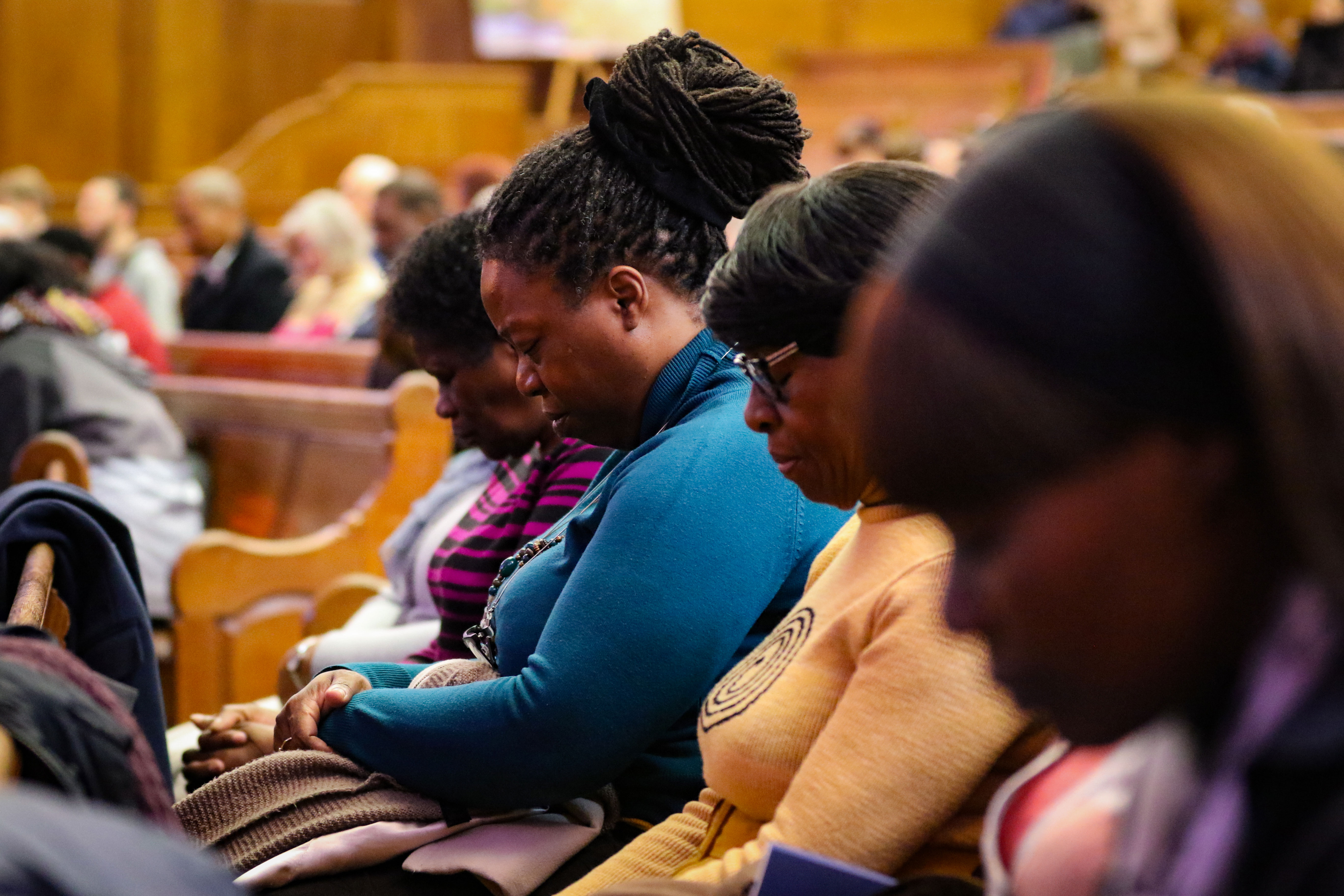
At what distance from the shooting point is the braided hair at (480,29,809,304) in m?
1.66

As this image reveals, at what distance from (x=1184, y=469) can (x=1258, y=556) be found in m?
0.05

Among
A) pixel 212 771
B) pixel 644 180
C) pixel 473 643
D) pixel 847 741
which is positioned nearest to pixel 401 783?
pixel 473 643

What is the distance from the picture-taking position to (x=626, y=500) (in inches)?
59.5

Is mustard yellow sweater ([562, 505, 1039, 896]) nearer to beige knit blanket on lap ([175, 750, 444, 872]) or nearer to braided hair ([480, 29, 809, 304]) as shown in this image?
beige knit blanket on lap ([175, 750, 444, 872])

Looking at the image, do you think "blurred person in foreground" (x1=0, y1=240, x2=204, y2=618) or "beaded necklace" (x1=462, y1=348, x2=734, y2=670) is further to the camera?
"blurred person in foreground" (x1=0, y1=240, x2=204, y2=618)

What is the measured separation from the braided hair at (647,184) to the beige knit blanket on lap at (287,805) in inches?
24.2

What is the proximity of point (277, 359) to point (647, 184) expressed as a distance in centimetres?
317

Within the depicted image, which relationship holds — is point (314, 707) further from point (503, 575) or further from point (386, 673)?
point (503, 575)

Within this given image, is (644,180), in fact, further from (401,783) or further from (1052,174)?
(1052,174)

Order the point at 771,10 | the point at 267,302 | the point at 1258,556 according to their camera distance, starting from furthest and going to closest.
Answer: the point at 771,10
the point at 267,302
the point at 1258,556

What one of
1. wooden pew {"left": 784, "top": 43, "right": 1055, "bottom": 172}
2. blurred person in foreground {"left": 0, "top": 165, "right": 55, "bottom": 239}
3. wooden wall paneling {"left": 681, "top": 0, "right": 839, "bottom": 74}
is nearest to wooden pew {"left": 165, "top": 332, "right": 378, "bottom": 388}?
blurred person in foreground {"left": 0, "top": 165, "right": 55, "bottom": 239}

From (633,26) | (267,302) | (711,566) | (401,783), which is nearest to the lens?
(711,566)

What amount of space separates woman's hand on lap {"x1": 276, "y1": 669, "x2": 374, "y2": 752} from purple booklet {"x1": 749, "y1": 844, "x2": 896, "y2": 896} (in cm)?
70

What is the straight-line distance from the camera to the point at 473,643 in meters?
1.83
